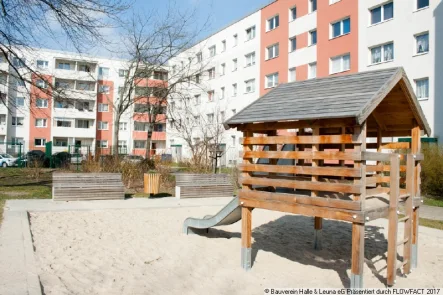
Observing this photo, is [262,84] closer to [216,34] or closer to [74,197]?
[216,34]

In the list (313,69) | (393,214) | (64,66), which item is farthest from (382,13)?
(64,66)

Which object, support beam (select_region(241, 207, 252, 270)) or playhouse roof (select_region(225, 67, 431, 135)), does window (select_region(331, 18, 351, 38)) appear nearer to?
playhouse roof (select_region(225, 67, 431, 135))

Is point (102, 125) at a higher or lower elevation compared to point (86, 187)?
higher

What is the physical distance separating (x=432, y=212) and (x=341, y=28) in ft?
62.5

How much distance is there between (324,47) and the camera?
2930 cm

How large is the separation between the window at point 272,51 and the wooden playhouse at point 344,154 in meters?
29.6

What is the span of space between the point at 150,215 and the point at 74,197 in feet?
11.3

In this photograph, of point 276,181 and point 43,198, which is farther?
point 43,198

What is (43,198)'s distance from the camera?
1281cm

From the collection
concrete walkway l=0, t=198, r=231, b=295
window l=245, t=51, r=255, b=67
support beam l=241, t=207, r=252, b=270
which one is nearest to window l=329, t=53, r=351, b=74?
window l=245, t=51, r=255, b=67

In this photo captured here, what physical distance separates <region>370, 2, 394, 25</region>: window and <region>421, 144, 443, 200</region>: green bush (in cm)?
1176

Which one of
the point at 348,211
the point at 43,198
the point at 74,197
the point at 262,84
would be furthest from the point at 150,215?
the point at 262,84

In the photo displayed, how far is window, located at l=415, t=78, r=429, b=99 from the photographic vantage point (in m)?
22.3

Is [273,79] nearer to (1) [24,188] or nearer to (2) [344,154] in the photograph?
(1) [24,188]
